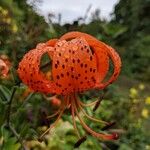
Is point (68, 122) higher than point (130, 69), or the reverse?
point (130, 69)

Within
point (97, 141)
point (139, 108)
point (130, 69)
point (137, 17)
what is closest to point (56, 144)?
point (97, 141)

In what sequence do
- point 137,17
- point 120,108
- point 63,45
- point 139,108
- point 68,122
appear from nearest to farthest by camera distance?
1. point 63,45
2. point 68,122
3. point 120,108
4. point 139,108
5. point 137,17

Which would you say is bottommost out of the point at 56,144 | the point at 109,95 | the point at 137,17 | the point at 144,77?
the point at 56,144

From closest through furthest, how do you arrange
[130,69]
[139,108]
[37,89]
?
1. [37,89]
2. [139,108]
3. [130,69]

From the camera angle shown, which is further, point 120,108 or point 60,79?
point 120,108

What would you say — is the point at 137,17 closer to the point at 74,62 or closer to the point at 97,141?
the point at 97,141

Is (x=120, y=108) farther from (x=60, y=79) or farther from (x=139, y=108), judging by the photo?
(x=60, y=79)

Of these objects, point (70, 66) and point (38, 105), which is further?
point (38, 105)

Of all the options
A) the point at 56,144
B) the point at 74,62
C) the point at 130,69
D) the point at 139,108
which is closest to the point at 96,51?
the point at 74,62

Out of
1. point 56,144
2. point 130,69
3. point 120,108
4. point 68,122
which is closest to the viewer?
point 56,144
